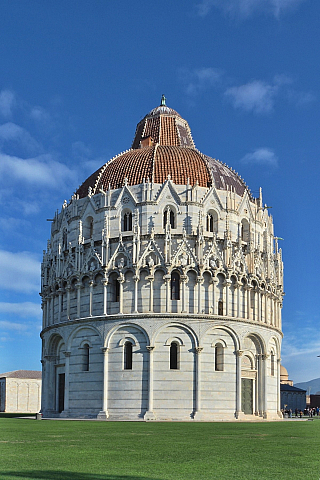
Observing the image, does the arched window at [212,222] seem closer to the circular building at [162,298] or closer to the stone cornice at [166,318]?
the circular building at [162,298]

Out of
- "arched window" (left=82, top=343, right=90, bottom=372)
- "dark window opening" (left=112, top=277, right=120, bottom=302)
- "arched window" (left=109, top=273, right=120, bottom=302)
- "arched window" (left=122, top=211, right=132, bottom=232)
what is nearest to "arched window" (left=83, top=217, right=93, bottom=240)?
"arched window" (left=122, top=211, right=132, bottom=232)

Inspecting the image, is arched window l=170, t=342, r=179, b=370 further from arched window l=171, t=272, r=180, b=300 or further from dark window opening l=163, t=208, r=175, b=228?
dark window opening l=163, t=208, r=175, b=228

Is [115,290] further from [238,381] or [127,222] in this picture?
[238,381]

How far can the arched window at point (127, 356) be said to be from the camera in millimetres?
50656

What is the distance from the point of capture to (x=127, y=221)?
180ft

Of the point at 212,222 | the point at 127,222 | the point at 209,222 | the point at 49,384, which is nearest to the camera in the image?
the point at 127,222

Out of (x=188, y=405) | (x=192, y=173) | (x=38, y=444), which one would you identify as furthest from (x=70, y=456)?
(x=192, y=173)

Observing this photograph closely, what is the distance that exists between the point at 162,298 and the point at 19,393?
58986mm

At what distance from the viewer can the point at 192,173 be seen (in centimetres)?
5681

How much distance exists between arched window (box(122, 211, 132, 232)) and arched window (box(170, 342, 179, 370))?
11226mm

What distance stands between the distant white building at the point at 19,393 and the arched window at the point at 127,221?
55.7 metres

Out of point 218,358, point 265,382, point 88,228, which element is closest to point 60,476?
point 218,358

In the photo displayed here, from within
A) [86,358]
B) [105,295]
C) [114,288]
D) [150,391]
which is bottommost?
[150,391]

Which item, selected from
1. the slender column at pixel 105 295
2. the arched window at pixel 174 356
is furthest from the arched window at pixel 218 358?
the slender column at pixel 105 295
